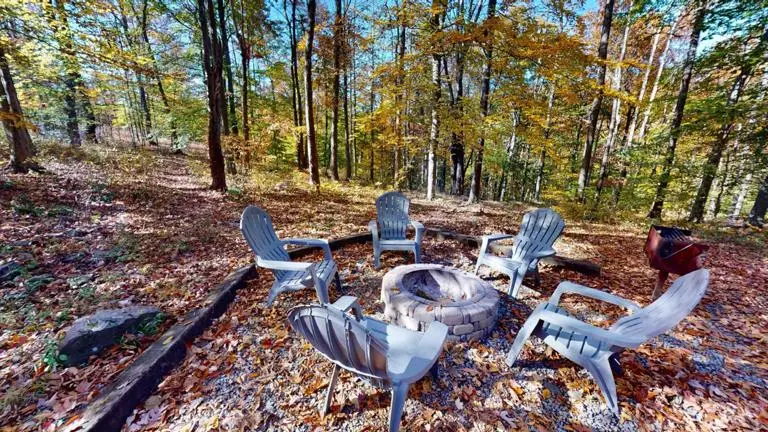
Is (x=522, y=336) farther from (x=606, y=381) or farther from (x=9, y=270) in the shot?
(x=9, y=270)

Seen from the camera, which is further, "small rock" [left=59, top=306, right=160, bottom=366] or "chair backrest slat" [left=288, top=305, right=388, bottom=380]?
"small rock" [left=59, top=306, right=160, bottom=366]

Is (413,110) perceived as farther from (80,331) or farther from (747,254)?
(80,331)

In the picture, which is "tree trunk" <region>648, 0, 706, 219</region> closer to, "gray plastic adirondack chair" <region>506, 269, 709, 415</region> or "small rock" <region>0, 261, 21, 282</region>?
"gray plastic adirondack chair" <region>506, 269, 709, 415</region>

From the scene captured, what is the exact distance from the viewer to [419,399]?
1.80 metres

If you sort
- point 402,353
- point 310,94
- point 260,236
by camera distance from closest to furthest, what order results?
point 402,353
point 260,236
point 310,94

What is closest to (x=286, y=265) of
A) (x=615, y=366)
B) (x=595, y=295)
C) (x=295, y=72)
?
(x=595, y=295)

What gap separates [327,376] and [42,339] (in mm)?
2124

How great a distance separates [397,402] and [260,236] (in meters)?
2.09

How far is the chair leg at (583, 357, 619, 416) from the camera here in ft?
5.53

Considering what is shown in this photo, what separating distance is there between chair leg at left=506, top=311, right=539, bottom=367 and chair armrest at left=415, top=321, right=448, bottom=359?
0.71m

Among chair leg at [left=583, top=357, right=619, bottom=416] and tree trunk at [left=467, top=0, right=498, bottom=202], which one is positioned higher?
tree trunk at [left=467, top=0, right=498, bottom=202]

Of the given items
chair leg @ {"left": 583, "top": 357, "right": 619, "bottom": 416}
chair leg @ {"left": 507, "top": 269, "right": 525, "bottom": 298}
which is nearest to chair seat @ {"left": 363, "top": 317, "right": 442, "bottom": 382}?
chair leg @ {"left": 583, "top": 357, "right": 619, "bottom": 416}

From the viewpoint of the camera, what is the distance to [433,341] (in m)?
1.60

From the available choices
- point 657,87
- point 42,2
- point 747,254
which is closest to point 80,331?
point 42,2
